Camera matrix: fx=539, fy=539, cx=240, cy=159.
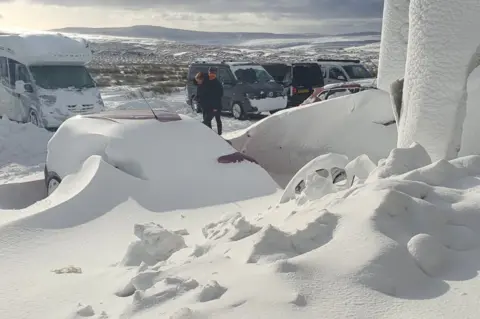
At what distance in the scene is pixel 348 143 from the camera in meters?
6.57

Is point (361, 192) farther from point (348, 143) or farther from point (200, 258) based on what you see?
point (348, 143)

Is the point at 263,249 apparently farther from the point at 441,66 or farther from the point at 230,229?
the point at 441,66

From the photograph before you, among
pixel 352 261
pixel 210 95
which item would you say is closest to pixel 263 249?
pixel 352 261

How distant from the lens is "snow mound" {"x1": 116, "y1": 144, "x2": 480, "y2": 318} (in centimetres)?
238

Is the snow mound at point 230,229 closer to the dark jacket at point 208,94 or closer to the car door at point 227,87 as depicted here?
the dark jacket at point 208,94

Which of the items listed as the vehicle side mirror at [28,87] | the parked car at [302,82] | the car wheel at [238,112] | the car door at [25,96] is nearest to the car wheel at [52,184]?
the car door at [25,96]

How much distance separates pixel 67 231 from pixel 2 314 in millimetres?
1363

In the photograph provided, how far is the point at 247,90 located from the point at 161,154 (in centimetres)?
1058

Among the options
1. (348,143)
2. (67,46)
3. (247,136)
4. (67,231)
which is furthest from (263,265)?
(67,46)

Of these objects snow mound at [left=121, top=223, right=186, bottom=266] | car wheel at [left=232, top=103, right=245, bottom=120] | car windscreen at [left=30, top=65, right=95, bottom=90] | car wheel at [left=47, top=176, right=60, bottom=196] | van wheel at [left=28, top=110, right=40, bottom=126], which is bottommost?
car wheel at [left=232, top=103, right=245, bottom=120]

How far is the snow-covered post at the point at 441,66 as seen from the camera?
4.54 m

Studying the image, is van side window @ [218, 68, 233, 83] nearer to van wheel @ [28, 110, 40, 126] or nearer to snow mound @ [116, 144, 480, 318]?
van wheel @ [28, 110, 40, 126]

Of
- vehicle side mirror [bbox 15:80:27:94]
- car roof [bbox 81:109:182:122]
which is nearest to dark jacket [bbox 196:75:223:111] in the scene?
vehicle side mirror [bbox 15:80:27:94]

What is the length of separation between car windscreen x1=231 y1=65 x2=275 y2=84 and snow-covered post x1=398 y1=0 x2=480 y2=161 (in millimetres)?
11856
